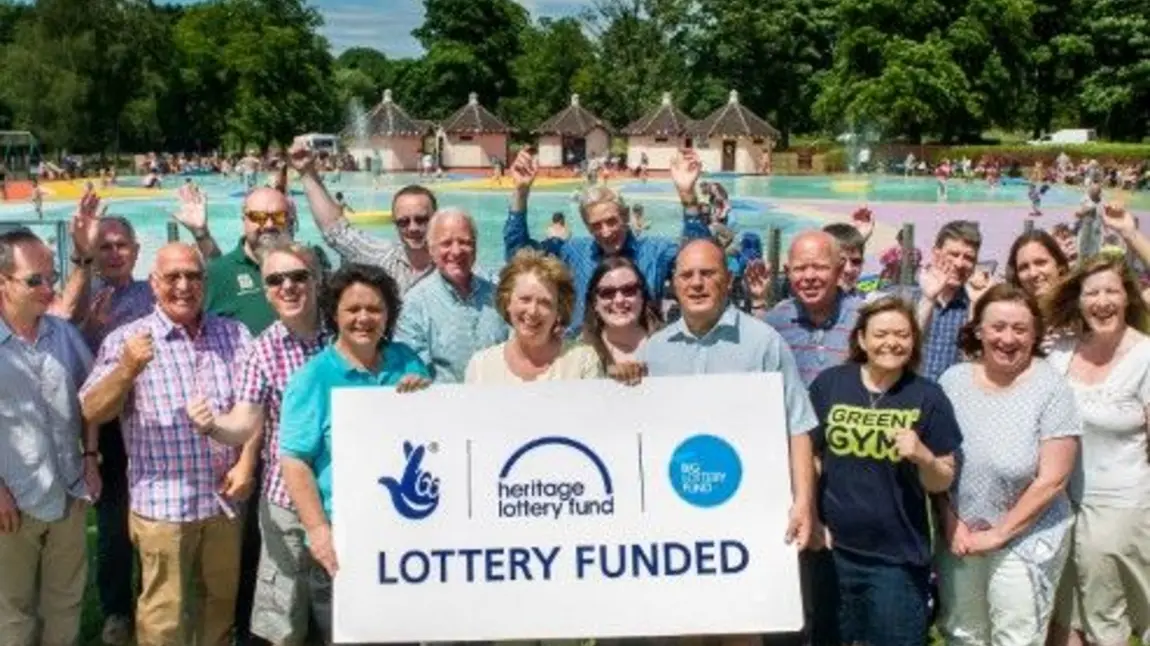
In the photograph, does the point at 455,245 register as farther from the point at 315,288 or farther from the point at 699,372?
the point at 699,372

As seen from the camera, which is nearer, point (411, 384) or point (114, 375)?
point (411, 384)

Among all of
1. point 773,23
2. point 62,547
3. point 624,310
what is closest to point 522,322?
point 624,310

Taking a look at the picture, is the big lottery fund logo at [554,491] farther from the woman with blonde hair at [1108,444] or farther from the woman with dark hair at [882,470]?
the woman with blonde hair at [1108,444]

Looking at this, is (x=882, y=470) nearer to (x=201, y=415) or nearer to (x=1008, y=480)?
(x=1008, y=480)

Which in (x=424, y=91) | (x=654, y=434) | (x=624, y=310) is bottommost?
(x=654, y=434)

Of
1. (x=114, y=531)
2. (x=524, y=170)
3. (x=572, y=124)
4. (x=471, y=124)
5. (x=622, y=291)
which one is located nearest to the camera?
(x=622, y=291)

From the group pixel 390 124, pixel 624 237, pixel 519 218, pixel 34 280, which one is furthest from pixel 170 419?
pixel 390 124

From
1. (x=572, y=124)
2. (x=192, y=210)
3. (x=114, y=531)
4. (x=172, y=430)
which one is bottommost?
(x=114, y=531)

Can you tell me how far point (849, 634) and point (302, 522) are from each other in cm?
215

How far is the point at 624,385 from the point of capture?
4406mm

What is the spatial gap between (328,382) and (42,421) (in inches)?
49.5

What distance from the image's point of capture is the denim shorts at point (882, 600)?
4.38 metres

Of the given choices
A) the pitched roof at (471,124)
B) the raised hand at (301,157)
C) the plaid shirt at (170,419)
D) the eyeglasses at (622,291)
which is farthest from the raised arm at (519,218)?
the pitched roof at (471,124)

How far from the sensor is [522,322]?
14.3ft
